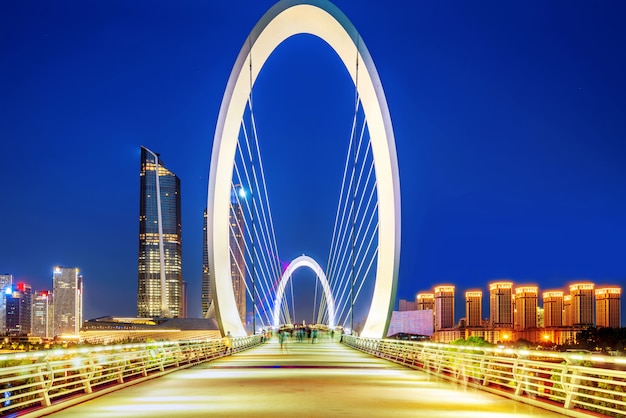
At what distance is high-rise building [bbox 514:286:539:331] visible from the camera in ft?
631

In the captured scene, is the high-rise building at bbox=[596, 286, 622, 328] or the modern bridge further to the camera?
the high-rise building at bbox=[596, 286, 622, 328]

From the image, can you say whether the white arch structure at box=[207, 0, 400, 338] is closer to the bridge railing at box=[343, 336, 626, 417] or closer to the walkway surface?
the bridge railing at box=[343, 336, 626, 417]

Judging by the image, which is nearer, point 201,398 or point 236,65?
point 201,398

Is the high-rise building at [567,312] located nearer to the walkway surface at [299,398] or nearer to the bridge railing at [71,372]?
the bridge railing at [71,372]

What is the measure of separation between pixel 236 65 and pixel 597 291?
17270cm

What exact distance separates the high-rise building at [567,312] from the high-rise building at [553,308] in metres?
0.75

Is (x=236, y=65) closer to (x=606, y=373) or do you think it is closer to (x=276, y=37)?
(x=276, y=37)

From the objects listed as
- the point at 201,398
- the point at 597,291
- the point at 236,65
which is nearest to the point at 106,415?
the point at 201,398

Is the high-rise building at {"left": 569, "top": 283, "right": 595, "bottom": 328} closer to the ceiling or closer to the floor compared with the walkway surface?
closer to the floor

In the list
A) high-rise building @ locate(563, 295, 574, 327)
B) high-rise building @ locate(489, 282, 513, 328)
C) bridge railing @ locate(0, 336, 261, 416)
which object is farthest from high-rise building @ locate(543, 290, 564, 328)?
bridge railing @ locate(0, 336, 261, 416)

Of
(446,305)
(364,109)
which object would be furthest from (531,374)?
(446,305)

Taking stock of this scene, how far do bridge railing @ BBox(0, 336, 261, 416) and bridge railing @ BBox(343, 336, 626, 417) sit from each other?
6.01m

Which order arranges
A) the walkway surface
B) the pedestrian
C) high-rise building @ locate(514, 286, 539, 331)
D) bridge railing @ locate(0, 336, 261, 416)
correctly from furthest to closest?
high-rise building @ locate(514, 286, 539, 331), the pedestrian, bridge railing @ locate(0, 336, 261, 416), the walkway surface

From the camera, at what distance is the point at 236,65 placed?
31.2 m
